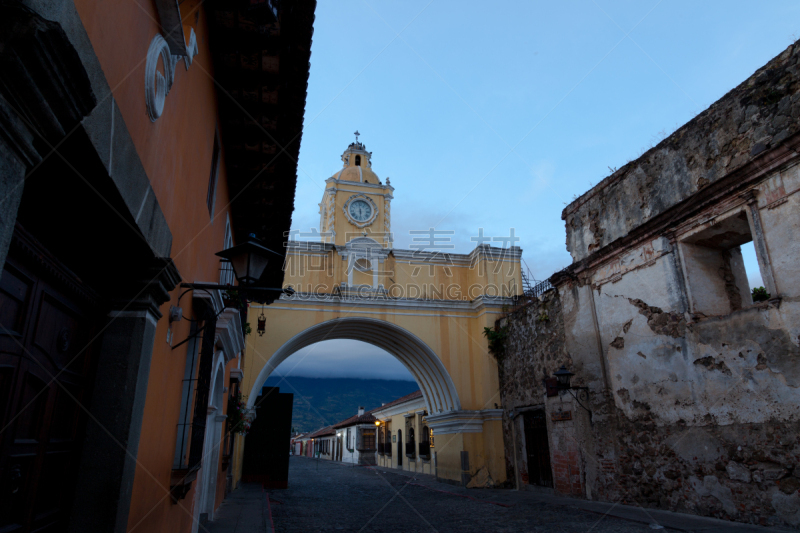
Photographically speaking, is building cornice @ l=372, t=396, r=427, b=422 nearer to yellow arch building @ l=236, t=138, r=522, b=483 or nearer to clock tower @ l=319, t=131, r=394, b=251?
yellow arch building @ l=236, t=138, r=522, b=483

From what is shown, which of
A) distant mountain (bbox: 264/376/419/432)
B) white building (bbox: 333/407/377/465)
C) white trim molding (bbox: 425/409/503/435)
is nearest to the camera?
white trim molding (bbox: 425/409/503/435)

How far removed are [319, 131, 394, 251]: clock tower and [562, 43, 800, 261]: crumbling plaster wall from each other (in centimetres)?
1278

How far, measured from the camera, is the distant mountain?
138250mm

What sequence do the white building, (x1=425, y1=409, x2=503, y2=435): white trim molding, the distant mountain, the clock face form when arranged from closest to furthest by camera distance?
1. (x1=425, y1=409, x2=503, y2=435): white trim molding
2. the clock face
3. the white building
4. the distant mountain

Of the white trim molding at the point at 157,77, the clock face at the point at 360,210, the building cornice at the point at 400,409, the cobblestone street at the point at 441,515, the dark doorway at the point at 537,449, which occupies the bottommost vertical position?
the cobblestone street at the point at 441,515

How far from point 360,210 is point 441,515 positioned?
52.3 feet

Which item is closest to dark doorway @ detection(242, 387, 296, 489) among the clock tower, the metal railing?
the clock tower

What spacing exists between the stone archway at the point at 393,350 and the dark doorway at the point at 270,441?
4.99 ft

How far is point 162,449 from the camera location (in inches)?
142

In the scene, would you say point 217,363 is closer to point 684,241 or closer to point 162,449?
point 162,449

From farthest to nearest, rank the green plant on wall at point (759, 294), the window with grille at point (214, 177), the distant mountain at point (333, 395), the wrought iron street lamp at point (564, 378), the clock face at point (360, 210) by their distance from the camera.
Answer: the distant mountain at point (333, 395) < the clock face at point (360, 210) < the green plant on wall at point (759, 294) < the wrought iron street lamp at point (564, 378) < the window with grille at point (214, 177)

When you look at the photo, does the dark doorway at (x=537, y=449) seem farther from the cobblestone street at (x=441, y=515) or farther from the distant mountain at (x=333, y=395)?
the distant mountain at (x=333, y=395)

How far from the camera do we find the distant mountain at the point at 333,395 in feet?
454

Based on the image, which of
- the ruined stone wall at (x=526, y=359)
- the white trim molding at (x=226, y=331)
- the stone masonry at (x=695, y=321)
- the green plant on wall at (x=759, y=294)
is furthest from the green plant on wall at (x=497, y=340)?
the white trim molding at (x=226, y=331)
